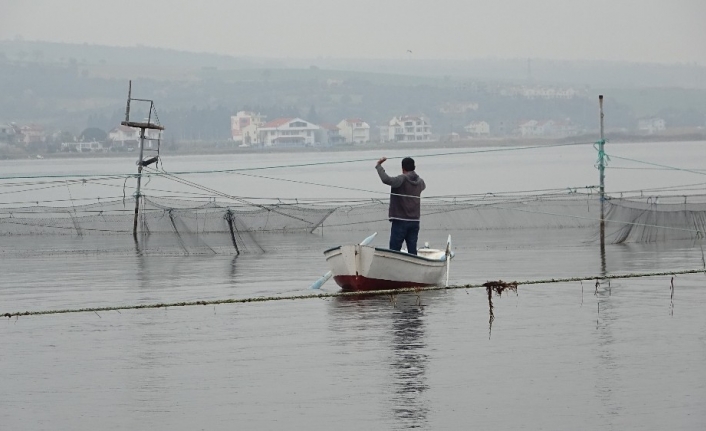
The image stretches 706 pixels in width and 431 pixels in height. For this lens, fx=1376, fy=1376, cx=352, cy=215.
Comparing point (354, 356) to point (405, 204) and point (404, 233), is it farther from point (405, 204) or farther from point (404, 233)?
point (404, 233)

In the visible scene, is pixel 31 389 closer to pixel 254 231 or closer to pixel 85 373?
pixel 85 373

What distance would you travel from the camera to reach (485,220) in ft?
116

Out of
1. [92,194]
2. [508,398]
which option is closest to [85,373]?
[508,398]

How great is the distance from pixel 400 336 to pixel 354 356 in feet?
4.41

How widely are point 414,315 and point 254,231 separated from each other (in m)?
16.1

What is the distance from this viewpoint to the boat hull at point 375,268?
18.2 meters

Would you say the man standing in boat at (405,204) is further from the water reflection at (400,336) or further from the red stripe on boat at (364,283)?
the water reflection at (400,336)

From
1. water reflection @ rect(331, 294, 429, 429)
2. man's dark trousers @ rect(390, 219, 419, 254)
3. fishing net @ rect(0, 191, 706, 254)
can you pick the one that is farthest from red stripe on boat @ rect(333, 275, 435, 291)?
fishing net @ rect(0, 191, 706, 254)

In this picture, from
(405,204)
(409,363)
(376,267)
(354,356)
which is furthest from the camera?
(405,204)

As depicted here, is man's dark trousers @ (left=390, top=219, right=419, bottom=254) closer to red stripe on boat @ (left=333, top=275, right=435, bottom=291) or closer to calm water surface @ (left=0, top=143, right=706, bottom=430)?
red stripe on boat @ (left=333, top=275, right=435, bottom=291)

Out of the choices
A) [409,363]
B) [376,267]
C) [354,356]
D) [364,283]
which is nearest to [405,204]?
[376,267]

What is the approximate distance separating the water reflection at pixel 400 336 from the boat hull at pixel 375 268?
21 cm

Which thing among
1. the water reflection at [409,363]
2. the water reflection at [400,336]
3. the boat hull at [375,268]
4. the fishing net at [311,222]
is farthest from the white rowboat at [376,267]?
the fishing net at [311,222]

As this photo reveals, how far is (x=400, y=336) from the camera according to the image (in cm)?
1503
